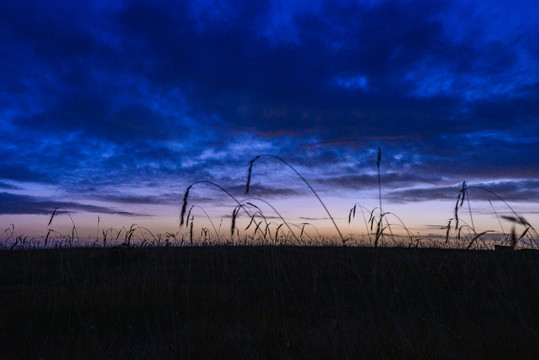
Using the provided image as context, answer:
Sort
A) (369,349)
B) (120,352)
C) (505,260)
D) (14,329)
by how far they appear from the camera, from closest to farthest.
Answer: (369,349) → (120,352) → (14,329) → (505,260)

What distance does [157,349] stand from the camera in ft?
10.8

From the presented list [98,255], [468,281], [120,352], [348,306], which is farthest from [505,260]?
[98,255]

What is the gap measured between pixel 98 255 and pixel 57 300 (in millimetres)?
5474

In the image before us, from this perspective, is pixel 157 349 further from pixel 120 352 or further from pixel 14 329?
pixel 14 329

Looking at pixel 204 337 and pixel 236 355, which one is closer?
pixel 236 355

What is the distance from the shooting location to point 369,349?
111 inches

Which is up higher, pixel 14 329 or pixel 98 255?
pixel 98 255

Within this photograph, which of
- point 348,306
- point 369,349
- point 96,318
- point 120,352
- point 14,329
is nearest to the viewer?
point 369,349

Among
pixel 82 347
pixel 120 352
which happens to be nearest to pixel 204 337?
pixel 120 352

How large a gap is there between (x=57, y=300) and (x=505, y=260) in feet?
37.8

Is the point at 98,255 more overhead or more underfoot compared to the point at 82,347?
more overhead

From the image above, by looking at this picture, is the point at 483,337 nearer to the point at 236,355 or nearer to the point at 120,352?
the point at 236,355

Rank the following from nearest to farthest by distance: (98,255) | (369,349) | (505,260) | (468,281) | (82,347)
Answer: (369,349), (82,347), (468,281), (505,260), (98,255)

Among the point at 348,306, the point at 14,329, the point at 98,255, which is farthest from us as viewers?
the point at 98,255
